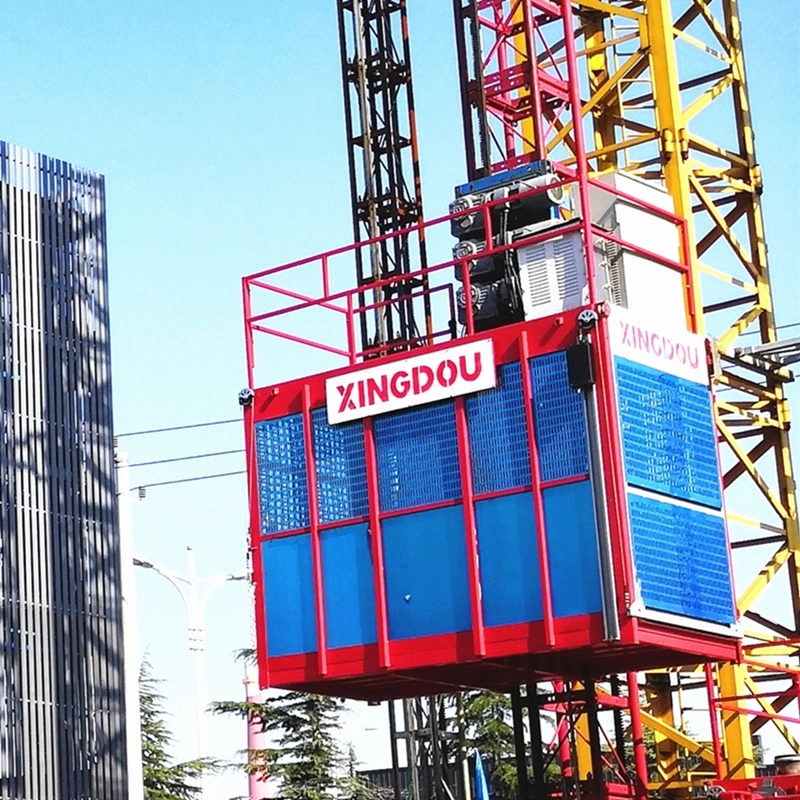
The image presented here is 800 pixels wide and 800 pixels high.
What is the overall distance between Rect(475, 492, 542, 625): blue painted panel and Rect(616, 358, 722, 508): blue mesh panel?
135 cm

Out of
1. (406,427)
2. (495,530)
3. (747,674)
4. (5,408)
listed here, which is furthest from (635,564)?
(5,408)

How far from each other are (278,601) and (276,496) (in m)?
1.31

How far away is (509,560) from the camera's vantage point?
73.0 ft

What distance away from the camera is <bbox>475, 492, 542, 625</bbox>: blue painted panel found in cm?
2206

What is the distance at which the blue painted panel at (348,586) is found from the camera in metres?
23.3

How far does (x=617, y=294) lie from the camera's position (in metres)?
24.1

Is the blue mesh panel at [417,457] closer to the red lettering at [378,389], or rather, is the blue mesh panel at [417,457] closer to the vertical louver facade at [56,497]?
the red lettering at [378,389]

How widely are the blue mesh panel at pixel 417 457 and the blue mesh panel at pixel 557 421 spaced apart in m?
1.17

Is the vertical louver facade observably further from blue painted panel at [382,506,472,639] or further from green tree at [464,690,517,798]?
blue painted panel at [382,506,472,639]

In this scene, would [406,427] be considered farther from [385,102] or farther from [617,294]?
[385,102]

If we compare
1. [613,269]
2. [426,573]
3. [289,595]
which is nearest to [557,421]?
[426,573]

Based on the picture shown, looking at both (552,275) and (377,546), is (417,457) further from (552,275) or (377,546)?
(552,275)

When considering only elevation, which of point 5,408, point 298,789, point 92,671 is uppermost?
point 5,408

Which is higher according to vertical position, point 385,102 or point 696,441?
point 385,102
